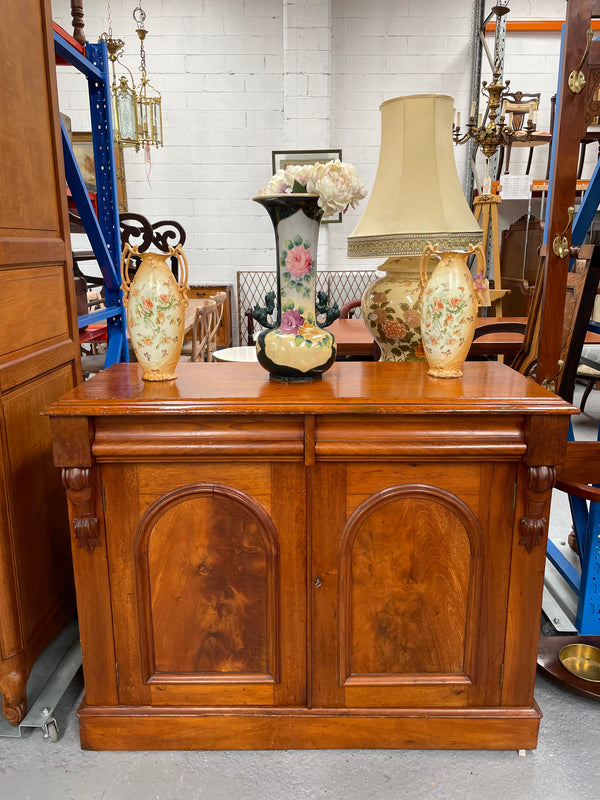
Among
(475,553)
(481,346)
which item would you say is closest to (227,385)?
(475,553)

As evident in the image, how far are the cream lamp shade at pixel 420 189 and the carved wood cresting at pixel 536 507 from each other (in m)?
0.67

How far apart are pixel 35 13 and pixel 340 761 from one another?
2.07m

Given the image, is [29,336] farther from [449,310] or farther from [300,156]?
[300,156]

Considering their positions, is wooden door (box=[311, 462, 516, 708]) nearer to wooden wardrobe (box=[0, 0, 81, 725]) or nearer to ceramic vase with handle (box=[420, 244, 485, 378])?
ceramic vase with handle (box=[420, 244, 485, 378])

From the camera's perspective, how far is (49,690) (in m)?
1.65

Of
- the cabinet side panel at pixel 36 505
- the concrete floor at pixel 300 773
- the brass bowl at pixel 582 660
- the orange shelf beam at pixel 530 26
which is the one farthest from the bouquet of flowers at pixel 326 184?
the orange shelf beam at pixel 530 26

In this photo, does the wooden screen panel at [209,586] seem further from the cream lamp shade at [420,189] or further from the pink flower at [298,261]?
the cream lamp shade at [420,189]

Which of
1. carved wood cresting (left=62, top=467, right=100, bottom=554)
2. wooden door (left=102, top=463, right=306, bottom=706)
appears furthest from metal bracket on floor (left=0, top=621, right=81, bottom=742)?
carved wood cresting (left=62, top=467, right=100, bottom=554)

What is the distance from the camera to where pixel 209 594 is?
1.47 metres

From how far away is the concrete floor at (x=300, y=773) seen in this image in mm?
1430

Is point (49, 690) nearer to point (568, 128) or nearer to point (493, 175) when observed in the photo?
point (568, 128)

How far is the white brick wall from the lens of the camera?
5898 mm

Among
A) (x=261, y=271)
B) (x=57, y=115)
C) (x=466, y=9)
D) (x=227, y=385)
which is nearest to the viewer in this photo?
(x=227, y=385)

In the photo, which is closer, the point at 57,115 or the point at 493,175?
the point at 57,115
